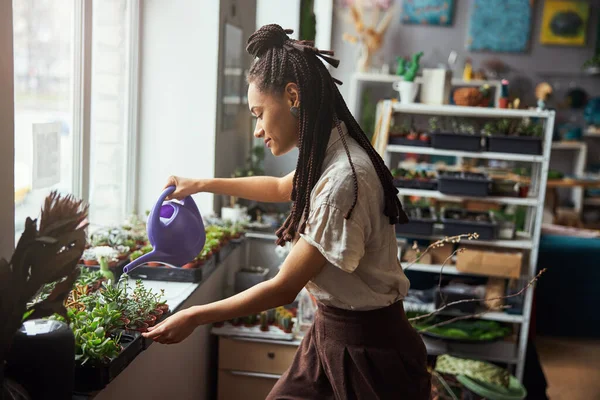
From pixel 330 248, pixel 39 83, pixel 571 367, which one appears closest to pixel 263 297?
pixel 330 248

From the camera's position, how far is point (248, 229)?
374 cm

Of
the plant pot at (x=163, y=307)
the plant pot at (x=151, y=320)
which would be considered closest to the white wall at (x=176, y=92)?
the plant pot at (x=163, y=307)

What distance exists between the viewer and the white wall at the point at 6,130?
1.72 meters

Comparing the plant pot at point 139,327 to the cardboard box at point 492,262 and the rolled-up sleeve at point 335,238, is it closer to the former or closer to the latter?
the rolled-up sleeve at point 335,238

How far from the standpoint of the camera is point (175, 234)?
2203 mm

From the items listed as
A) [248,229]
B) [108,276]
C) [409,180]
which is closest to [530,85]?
[409,180]

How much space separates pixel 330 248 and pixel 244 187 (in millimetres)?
644

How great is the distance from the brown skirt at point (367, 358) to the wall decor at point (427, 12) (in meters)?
6.95

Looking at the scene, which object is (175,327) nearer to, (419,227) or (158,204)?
(158,204)

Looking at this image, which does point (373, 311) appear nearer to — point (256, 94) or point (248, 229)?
point (256, 94)

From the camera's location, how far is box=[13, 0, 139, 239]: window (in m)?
2.33

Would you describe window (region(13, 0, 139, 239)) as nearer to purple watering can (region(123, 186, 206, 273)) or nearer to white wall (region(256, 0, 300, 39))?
purple watering can (region(123, 186, 206, 273))

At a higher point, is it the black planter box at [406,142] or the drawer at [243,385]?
the black planter box at [406,142]

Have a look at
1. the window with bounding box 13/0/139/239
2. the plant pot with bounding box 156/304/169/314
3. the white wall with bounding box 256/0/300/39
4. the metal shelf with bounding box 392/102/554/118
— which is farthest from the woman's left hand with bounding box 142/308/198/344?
the white wall with bounding box 256/0/300/39
